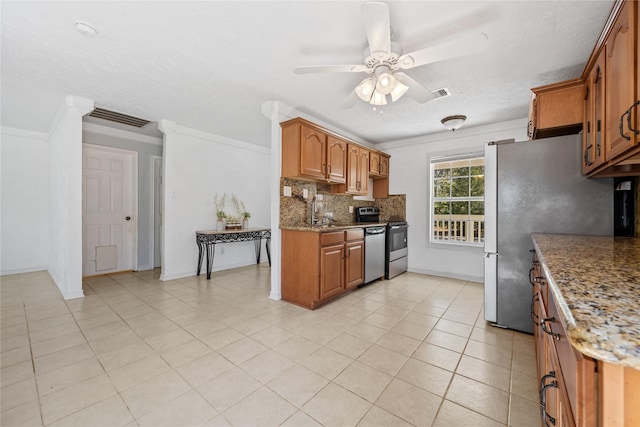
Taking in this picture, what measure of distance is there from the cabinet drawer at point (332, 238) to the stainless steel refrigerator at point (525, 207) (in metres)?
1.57

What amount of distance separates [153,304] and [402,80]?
3528 millimetres

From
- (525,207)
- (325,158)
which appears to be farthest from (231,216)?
(525,207)

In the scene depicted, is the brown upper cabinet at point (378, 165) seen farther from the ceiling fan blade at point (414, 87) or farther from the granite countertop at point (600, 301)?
the granite countertop at point (600, 301)

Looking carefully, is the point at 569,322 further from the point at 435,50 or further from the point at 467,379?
the point at 435,50

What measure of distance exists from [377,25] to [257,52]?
1132 mm

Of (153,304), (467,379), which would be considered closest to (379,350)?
(467,379)

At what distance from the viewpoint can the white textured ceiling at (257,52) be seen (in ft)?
5.79

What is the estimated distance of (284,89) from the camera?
294 centimetres

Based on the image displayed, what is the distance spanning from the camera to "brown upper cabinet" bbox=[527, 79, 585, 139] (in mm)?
2244

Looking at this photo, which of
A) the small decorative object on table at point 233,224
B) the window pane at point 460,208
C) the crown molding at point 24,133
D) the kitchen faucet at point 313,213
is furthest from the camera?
the small decorative object on table at point 233,224

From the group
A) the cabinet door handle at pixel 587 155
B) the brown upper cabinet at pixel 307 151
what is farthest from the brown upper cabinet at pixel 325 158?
the cabinet door handle at pixel 587 155

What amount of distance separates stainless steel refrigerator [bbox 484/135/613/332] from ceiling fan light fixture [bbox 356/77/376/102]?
134 cm

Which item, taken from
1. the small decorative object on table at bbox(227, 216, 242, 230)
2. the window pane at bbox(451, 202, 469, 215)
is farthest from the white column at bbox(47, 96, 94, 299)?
the window pane at bbox(451, 202, 469, 215)

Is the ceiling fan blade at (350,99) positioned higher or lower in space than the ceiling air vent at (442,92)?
lower
